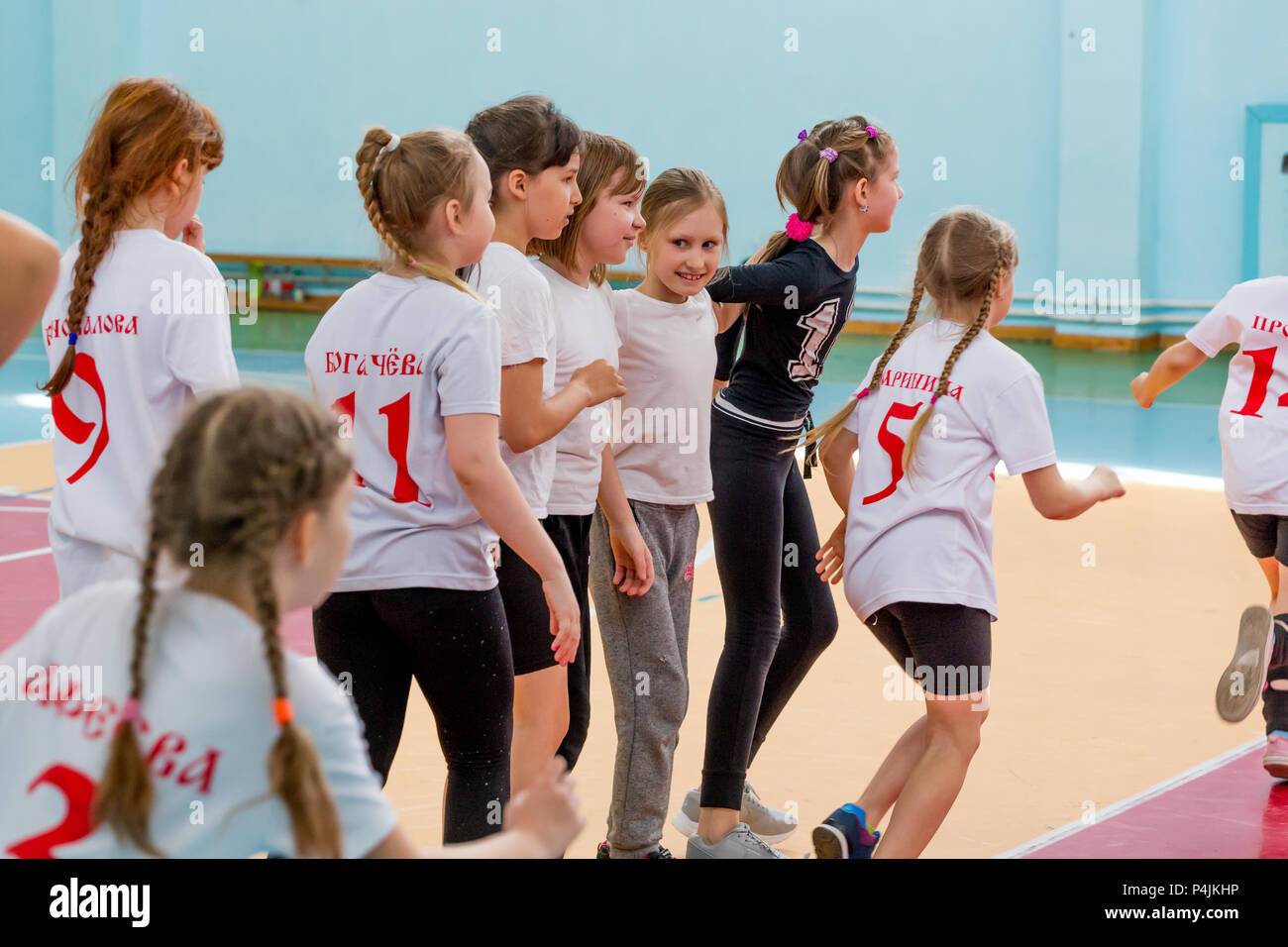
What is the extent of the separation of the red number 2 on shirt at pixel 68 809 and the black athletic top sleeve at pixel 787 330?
6.57 ft

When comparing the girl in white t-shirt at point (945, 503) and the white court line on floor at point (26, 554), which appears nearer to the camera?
the girl in white t-shirt at point (945, 503)

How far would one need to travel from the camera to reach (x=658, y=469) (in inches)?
123

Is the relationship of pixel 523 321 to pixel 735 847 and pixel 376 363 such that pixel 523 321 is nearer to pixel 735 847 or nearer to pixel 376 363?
pixel 376 363

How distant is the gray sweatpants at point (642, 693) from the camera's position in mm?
3062

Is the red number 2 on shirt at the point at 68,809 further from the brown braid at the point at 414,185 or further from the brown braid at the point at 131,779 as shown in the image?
the brown braid at the point at 414,185

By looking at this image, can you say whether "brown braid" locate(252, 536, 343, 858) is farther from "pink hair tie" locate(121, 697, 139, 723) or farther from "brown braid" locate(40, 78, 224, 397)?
"brown braid" locate(40, 78, 224, 397)

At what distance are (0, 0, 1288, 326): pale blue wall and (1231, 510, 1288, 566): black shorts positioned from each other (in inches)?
307

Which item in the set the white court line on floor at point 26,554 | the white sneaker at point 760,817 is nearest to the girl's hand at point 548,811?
the white sneaker at point 760,817

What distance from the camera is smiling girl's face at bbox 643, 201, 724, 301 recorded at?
3.09 m

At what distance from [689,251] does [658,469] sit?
0.46 meters

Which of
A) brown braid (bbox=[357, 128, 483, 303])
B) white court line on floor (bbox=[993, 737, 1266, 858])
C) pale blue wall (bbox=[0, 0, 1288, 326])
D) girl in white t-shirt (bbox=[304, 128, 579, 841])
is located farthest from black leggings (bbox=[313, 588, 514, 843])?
pale blue wall (bbox=[0, 0, 1288, 326])

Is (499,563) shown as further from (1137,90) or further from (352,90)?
(352,90)
